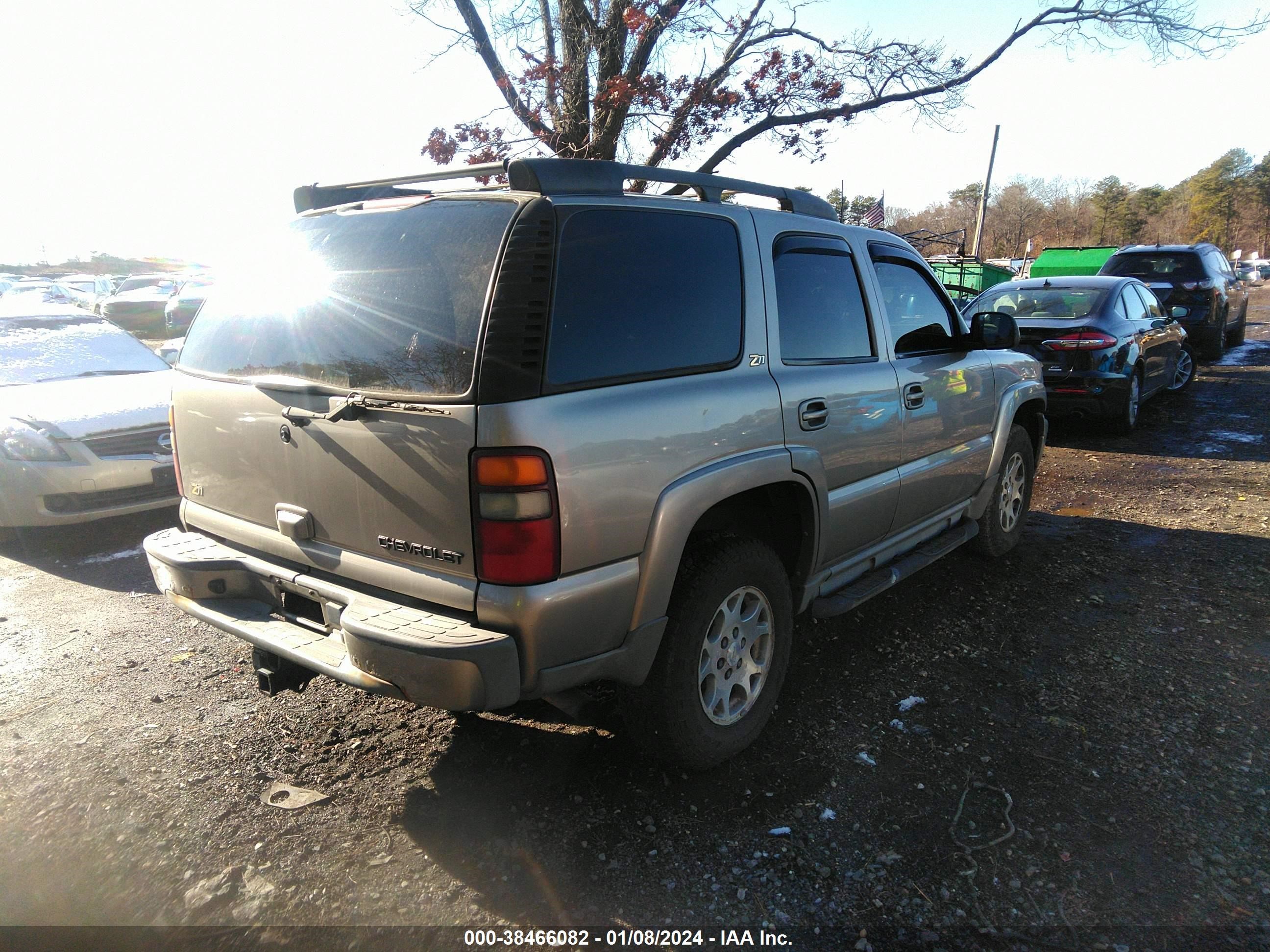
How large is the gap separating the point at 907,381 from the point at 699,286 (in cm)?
147

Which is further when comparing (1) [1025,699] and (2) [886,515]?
(2) [886,515]

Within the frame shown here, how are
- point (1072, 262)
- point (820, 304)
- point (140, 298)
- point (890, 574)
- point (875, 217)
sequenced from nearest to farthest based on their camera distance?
point (820, 304) < point (890, 574) < point (875, 217) < point (1072, 262) < point (140, 298)

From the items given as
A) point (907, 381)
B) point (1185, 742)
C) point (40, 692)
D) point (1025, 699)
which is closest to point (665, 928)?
point (1025, 699)

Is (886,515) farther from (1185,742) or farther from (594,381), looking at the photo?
(594,381)

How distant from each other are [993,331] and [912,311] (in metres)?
0.49

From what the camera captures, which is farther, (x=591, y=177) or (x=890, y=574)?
(x=890, y=574)

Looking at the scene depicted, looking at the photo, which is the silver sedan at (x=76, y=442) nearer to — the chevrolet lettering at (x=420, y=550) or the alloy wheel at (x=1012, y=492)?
the chevrolet lettering at (x=420, y=550)

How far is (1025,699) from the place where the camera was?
346cm

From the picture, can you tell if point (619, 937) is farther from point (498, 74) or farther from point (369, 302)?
point (498, 74)

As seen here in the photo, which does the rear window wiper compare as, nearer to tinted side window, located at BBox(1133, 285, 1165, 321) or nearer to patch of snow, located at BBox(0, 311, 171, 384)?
patch of snow, located at BBox(0, 311, 171, 384)

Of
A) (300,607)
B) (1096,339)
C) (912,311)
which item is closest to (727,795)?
(300,607)

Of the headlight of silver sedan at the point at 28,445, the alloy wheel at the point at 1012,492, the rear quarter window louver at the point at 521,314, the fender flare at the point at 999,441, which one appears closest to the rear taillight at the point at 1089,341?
the alloy wheel at the point at 1012,492

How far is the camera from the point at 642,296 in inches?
104

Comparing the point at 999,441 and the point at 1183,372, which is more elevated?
the point at 999,441
